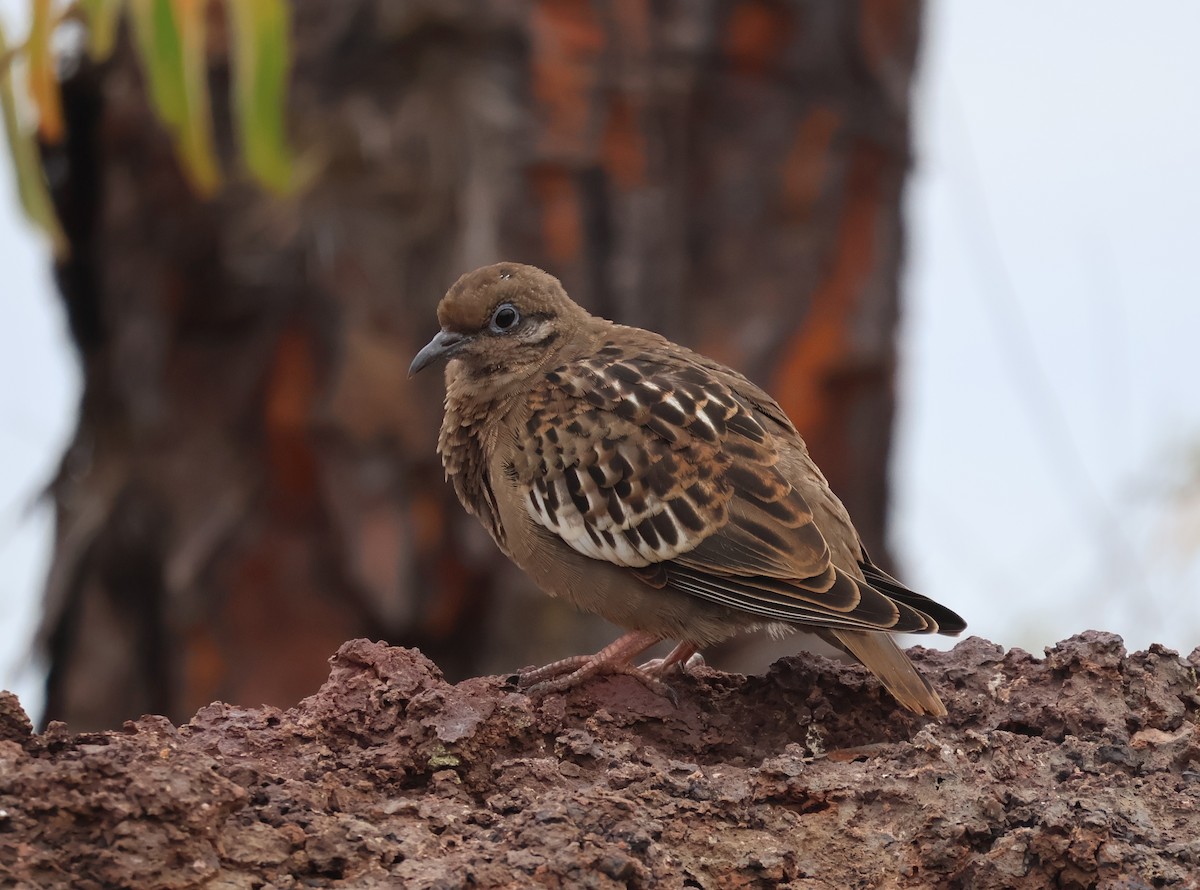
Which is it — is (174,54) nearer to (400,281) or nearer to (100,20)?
(100,20)

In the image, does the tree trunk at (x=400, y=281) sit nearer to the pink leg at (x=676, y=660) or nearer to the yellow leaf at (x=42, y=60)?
the yellow leaf at (x=42, y=60)

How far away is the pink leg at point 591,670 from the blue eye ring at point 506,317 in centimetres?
134

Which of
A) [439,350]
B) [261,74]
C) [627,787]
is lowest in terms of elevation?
[627,787]

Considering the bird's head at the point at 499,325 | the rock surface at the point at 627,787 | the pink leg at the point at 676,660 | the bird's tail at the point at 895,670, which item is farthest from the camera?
the bird's head at the point at 499,325

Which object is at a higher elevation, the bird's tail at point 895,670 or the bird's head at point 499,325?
the bird's head at point 499,325

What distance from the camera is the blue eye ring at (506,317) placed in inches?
224

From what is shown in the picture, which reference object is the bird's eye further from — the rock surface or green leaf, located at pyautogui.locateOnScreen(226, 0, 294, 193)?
the rock surface

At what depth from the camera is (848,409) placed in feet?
31.4

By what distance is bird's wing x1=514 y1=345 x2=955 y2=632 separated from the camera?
474 centimetres

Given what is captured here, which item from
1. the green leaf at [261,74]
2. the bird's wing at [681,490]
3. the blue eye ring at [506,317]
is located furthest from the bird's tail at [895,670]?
the green leaf at [261,74]

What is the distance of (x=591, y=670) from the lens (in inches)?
175

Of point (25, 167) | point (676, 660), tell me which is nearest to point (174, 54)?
point (25, 167)

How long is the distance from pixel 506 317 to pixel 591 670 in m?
1.63

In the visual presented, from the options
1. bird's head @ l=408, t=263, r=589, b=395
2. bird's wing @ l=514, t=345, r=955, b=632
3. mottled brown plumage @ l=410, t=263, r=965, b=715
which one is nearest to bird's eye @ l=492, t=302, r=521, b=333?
bird's head @ l=408, t=263, r=589, b=395
